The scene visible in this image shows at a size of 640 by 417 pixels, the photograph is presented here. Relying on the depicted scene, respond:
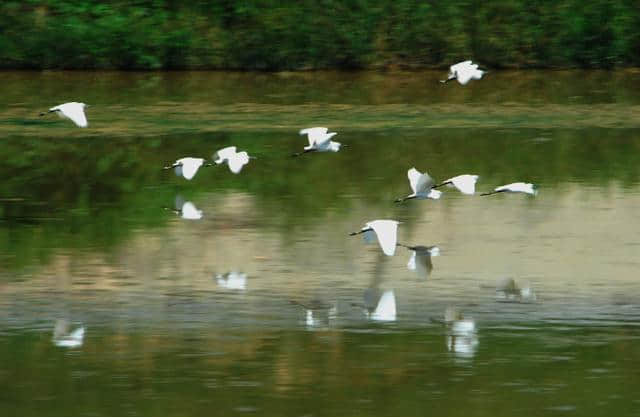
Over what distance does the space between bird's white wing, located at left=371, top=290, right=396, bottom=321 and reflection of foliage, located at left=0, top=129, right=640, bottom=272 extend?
2.10 m

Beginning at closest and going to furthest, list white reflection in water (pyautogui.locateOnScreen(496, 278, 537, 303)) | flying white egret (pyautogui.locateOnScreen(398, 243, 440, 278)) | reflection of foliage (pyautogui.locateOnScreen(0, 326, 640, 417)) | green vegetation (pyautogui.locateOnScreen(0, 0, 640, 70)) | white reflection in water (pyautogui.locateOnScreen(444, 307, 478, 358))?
1. reflection of foliage (pyautogui.locateOnScreen(0, 326, 640, 417))
2. white reflection in water (pyautogui.locateOnScreen(444, 307, 478, 358))
3. white reflection in water (pyautogui.locateOnScreen(496, 278, 537, 303))
4. flying white egret (pyautogui.locateOnScreen(398, 243, 440, 278))
5. green vegetation (pyautogui.locateOnScreen(0, 0, 640, 70))

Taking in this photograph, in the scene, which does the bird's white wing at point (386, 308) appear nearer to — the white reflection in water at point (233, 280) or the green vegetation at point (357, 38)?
the white reflection in water at point (233, 280)

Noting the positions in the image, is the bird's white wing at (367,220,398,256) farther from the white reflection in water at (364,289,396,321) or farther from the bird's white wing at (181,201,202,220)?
the bird's white wing at (181,201,202,220)

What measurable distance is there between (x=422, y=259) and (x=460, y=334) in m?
1.81

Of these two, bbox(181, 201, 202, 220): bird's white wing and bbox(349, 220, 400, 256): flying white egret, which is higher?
bbox(181, 201, 202, 220): bird's white wing

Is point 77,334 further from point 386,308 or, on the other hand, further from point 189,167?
point 189,167

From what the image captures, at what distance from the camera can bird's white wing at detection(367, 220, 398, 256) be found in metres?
9.25

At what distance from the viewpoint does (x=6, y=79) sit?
776 inches

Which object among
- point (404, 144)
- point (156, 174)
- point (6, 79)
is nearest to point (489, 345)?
point (156, 174)

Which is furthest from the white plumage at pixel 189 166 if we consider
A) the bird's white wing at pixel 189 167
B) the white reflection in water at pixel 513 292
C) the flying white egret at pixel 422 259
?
the white reflection in water at pixel 513 292

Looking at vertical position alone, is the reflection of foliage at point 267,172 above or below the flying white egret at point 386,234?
above

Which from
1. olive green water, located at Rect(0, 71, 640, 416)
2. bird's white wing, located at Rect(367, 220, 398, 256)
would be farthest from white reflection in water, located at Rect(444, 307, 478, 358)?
bird's white wing, located at Rect(367, 220, 398, 256)

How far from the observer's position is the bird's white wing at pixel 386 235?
30.3 ft

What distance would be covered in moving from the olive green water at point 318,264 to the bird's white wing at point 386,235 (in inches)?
6.1
